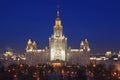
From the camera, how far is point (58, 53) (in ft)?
436

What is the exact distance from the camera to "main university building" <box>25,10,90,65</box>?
131 metres

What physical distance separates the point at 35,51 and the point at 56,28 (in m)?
7.47

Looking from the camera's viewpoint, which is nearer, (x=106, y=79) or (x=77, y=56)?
(x=106, y=79)

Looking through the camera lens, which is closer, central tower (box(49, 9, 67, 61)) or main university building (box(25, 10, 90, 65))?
main university building (box(25, 10, 90, 65))

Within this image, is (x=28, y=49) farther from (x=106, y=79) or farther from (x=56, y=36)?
(x=106, y=79)

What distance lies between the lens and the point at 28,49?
134 meters

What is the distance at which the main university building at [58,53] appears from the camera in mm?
130750

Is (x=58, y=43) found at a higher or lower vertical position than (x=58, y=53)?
higher

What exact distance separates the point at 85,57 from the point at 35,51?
38.8 ft

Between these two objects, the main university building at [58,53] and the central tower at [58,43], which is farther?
the central tower at [58,43]

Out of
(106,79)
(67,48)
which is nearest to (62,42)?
(67,48)

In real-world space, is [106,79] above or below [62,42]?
below

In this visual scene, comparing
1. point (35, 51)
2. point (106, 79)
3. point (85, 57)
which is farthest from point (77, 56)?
point (106, 79)

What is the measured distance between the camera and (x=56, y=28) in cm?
13388
